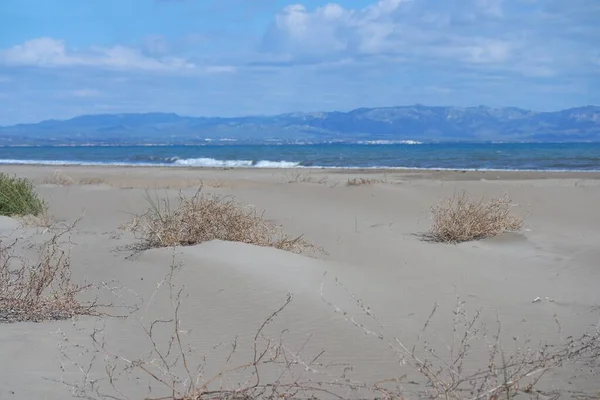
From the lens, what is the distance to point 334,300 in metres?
7.77

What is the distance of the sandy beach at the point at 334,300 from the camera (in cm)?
563

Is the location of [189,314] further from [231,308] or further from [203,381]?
[203,381]

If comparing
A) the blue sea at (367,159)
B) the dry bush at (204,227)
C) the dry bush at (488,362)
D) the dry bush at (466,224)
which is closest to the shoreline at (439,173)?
the blue sea at (367,159)

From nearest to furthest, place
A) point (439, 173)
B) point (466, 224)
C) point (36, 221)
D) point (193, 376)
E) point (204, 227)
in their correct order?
point (193, 376)
point (204, 227)
point (466, 224)
point (36, 221)
point (439, 173)

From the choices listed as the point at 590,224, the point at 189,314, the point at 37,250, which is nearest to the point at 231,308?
the point at 189,314

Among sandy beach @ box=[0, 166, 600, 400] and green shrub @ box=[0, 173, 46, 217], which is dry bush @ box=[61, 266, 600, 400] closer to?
sandy beach @ box=[0, 166, 600, 400]

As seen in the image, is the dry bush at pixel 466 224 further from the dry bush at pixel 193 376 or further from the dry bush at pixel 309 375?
the dry bush at pixel 193 376

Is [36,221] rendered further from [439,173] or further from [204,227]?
[439,173]

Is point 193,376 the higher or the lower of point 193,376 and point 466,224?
the lower

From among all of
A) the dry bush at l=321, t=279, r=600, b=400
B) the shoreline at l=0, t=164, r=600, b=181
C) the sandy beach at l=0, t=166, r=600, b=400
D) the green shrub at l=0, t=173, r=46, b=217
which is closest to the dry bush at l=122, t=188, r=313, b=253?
the sandy beach at l=0, t=166, r=600, b=400

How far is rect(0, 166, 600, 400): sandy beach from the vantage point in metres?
5.63

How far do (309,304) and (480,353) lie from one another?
195 cm

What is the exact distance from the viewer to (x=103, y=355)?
6008 millimetres

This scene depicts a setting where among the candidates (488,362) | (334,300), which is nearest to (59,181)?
(334,300)
